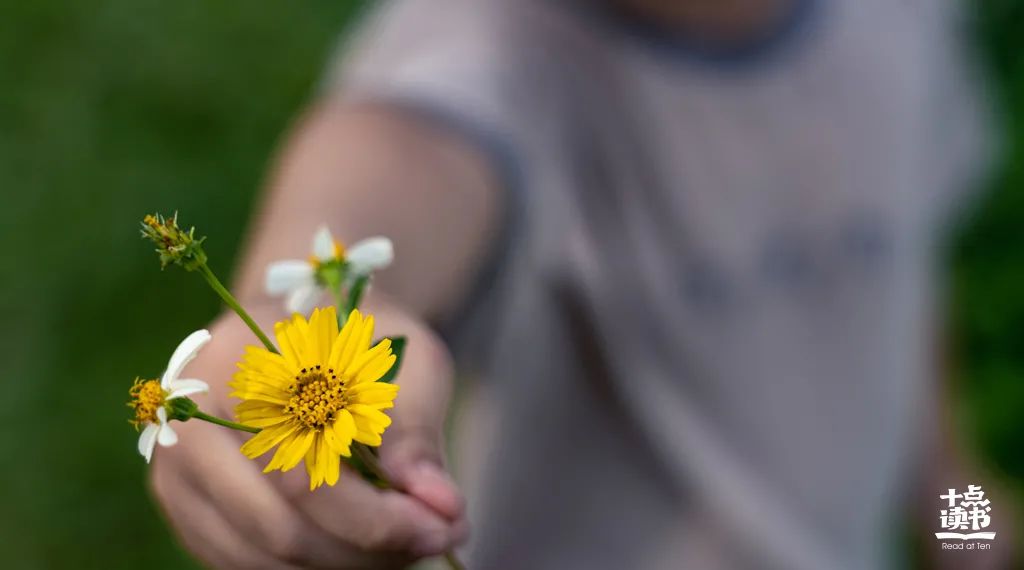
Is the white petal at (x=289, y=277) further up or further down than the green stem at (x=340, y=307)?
further up

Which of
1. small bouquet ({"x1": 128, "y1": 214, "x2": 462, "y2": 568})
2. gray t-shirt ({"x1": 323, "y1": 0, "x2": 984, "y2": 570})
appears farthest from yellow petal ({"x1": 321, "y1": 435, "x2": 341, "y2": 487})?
gray t-shirt ({"x1": 323, "y1": 0, "x2": 984, "y2": 570})

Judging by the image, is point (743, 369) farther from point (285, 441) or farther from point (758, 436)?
point (285, 441)

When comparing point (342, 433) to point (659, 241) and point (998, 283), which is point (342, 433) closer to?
point (659, 241)

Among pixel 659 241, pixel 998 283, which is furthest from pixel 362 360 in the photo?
pixel 998 283

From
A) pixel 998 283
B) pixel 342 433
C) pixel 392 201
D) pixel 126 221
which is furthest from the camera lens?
pixel 126 221

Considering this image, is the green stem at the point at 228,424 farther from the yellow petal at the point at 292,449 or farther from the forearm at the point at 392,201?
the forearm at the point at 392,201

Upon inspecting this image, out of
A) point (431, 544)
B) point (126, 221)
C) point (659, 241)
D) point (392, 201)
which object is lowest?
point (431, 544)

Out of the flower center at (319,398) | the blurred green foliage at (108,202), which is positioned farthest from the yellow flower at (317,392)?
the blurred green foliage at (108,202)

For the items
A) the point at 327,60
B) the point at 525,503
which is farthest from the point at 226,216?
the point at 525,503

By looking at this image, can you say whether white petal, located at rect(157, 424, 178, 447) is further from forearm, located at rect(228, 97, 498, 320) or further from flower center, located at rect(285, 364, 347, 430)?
forearm, located at rect(228, 97, 498, 320)
